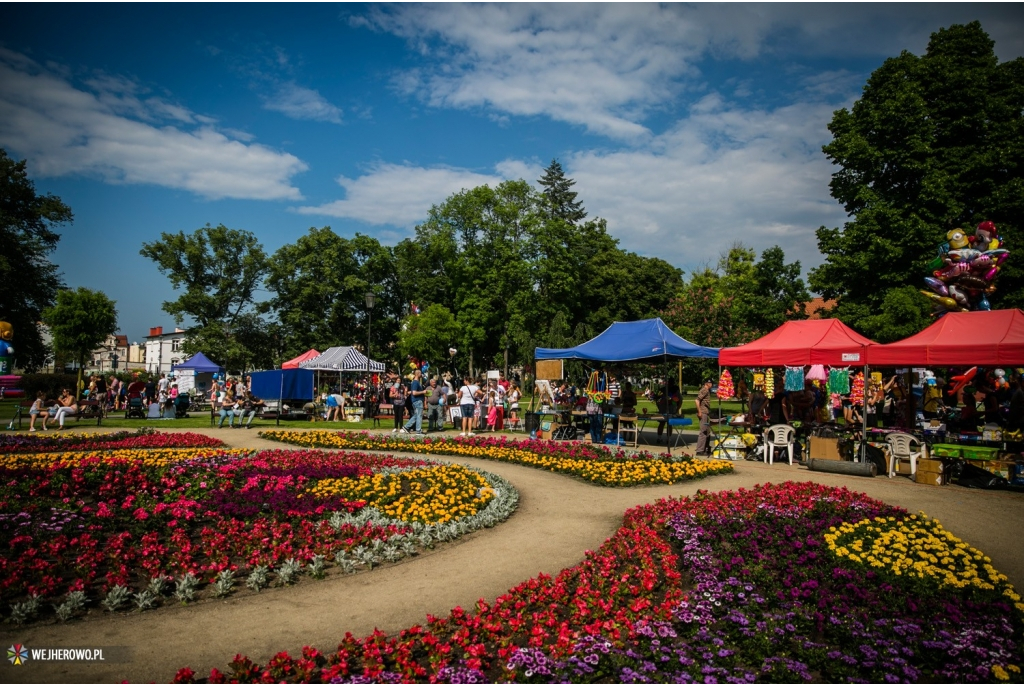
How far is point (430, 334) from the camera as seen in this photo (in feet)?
163

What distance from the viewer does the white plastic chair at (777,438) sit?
48.0 ft

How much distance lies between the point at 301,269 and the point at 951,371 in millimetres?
48057

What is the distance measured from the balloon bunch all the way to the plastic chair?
9634 mm

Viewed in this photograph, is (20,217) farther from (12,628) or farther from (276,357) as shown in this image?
(12,628)

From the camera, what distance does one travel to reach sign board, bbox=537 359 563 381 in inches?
768

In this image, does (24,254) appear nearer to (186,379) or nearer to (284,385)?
(186,379)

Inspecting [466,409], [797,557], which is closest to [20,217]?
[466,409]

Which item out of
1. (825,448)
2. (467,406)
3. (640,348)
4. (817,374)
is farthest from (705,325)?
(825,448)

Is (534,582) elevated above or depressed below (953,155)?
below

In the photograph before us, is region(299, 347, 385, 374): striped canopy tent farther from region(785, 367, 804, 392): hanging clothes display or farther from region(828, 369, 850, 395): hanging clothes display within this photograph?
region(828, 369, 850, 395): hanging clothes display

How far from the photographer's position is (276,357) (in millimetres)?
56250

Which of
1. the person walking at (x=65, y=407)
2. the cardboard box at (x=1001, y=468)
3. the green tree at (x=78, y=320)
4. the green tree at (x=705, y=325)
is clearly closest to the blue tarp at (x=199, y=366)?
the green tree at (x=78, y=320)

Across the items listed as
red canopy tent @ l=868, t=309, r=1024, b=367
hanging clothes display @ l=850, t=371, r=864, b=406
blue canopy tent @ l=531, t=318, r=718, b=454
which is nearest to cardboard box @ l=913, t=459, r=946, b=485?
red canopy tent @ l=868, t=309, r=1024, b=367

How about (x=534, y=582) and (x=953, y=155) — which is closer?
(x=534, y=582)
